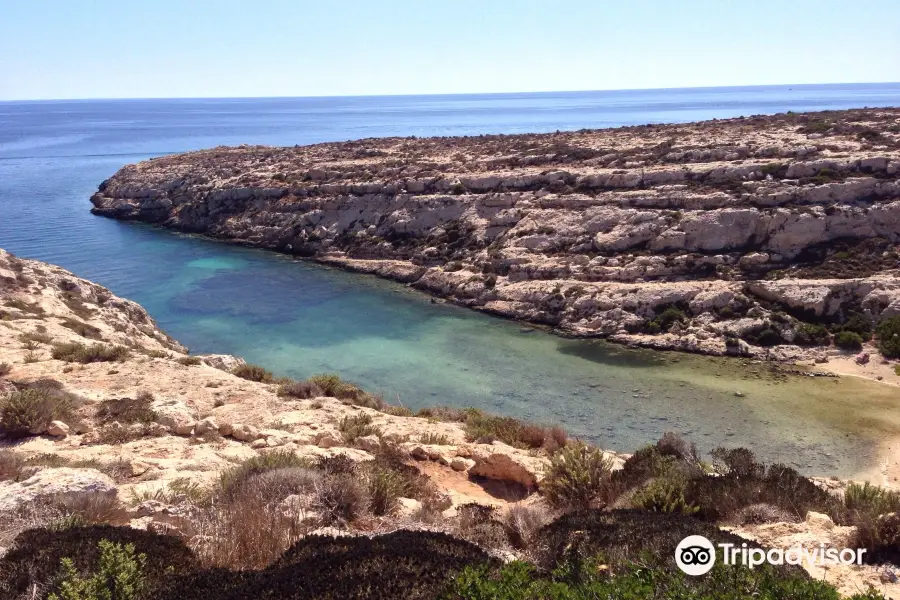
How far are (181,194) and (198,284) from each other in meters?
21.3

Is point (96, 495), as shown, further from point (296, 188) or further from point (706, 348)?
point (296, 188)

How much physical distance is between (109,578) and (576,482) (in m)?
6.21

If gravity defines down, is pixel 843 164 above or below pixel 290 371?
above

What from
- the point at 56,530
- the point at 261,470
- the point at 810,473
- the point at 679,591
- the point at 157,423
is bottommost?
the point at 810,473

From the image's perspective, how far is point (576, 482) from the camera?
8430 millimetres

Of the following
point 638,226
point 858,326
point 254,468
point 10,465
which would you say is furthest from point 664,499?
point 638,226

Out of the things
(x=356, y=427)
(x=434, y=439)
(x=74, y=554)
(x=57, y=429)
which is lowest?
(x=434, y=439)

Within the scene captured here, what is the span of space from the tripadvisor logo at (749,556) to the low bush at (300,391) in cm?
1073

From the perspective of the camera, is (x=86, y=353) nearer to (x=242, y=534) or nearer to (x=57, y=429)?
(x=57, y=429)

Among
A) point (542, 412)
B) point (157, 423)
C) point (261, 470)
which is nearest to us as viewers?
point (261, 470)

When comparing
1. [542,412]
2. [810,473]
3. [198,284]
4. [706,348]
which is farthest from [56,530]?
[198,284]

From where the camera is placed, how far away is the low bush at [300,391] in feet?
46.0

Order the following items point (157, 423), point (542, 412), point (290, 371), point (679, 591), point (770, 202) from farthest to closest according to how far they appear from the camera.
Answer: point (770, 202)
point (290, 371)
point (542, 412)
point (157, 423)
point (679, 591)

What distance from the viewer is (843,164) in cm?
2958
